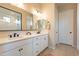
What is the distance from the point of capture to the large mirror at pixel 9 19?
197cm

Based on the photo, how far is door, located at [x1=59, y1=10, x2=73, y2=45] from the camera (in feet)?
12.0

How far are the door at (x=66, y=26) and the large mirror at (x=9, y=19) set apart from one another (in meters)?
1.70

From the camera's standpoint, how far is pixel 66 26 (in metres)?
3.68

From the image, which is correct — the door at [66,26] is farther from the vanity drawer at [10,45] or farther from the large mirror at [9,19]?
the vanity drawer at [10,45]

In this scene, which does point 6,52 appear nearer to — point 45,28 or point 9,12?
point 9,12

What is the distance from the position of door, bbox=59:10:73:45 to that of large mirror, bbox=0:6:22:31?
1.70 meters

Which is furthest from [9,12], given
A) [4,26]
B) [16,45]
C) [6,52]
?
[6,52]

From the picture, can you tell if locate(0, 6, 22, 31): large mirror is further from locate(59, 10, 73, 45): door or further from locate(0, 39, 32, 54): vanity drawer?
locate(59, 10, 73, 45): door

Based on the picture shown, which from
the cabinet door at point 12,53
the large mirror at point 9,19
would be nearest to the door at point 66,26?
the large mirror at point 9,19

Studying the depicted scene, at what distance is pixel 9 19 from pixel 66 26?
2112 mm

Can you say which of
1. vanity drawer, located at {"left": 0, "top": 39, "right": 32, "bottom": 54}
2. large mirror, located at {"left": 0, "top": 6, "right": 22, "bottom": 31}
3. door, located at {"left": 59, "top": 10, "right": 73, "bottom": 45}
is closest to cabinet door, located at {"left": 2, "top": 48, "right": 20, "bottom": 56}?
vanity drawer, located at {"left": 0, "top": 39, "right": 32, "bottom": 54}

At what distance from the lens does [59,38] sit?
13.1ft

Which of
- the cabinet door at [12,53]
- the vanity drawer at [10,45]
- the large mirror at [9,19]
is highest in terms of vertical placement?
the large mirror at [9,19]

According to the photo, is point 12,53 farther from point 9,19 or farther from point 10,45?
point 9,19
